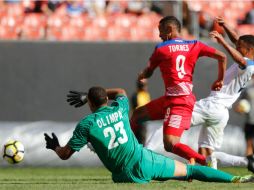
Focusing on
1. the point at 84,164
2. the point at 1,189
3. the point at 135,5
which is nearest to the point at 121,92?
the point at 1,189

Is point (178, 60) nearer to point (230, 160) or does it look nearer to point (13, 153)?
point (230, 160)

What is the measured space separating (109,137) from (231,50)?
2503mm

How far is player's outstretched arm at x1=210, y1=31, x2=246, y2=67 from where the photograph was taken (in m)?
11.4

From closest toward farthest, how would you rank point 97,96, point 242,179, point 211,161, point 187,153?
point 97,96
point 242,179
point 187,153
point 211,161

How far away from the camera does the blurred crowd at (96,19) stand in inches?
809

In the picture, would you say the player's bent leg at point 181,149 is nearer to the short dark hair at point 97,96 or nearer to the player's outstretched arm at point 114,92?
the player's outstretched arm at point 114,92

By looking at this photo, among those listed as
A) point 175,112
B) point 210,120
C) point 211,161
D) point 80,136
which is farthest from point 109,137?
point 210,120

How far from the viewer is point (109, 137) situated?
9.88m

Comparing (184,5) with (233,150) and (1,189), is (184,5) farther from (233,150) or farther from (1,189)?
(1,189)

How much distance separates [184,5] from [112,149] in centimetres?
1092

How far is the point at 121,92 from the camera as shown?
10.5m

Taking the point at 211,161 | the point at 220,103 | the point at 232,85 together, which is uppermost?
the point at 232,85

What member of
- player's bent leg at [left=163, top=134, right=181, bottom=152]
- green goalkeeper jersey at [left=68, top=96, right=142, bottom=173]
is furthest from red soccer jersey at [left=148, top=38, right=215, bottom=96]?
green goalkeeper jersey at [left=68, top=96, right=142, bottom=173]

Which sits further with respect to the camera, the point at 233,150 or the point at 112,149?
the point at 233,150
